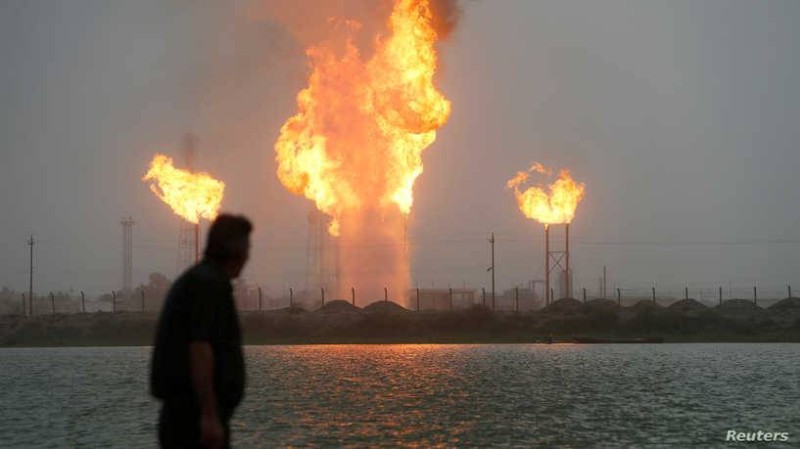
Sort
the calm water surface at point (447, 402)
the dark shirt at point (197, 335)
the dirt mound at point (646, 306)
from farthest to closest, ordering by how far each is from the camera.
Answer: the dirt mound at point (646, 306) < the calm water surface at point (447, 402) < the dark shirt at point (197, 335)

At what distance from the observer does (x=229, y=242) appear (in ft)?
38.4

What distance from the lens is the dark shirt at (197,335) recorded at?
36.5 feet

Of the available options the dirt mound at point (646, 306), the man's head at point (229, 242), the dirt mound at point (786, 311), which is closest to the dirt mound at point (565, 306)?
the dirt mound at point (646, 306)

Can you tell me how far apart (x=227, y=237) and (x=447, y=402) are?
5138 cm

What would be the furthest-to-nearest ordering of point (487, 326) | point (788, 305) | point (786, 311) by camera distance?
point (788, 305), point (786, 311), point (487, 326)

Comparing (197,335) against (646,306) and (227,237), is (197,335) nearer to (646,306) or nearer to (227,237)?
(227,237)

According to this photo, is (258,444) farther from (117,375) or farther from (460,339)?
(460,339)

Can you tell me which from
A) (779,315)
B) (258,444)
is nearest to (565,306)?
(779,315)

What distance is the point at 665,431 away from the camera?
153ft

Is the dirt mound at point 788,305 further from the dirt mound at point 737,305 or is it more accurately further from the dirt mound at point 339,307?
the dirt mound at point 339,307

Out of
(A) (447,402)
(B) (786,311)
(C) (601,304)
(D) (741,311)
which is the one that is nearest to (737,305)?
(D) (741,311)

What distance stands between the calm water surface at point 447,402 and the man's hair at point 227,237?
104 ft

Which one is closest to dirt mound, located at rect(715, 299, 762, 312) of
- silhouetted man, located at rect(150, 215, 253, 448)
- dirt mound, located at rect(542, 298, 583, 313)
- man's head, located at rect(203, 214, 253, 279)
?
dirt mound, located at rect(542, 298, 583, 313)

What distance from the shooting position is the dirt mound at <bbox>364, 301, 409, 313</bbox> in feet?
493
